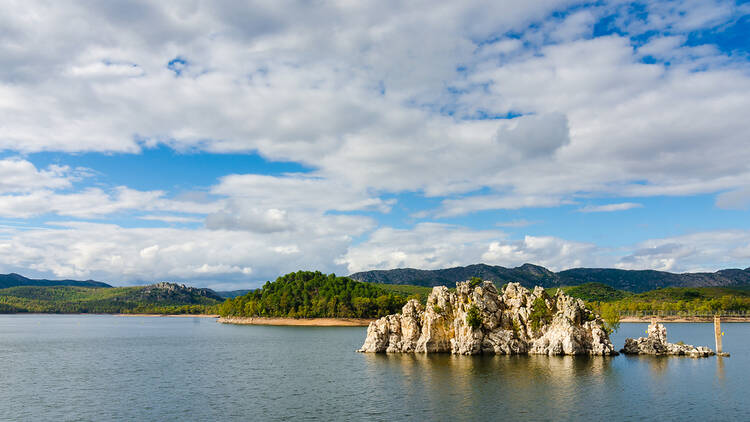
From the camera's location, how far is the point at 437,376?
8575 centimetres

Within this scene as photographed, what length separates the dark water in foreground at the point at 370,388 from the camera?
6100 centimetres

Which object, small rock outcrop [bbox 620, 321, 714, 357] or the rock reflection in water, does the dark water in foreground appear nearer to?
the rock reflection in water

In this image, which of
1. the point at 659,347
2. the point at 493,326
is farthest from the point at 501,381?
the point at 659,347

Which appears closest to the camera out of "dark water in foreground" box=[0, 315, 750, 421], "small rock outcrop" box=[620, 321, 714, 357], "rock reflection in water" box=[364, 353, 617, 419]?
"dark water in foreground" box=[0, 315, 750, 421]

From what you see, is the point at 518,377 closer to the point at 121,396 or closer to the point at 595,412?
the point at 595,412

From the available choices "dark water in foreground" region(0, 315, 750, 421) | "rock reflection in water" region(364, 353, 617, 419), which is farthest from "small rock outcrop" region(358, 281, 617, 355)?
"dark water in foreground" region(0, 315, 750, 421)

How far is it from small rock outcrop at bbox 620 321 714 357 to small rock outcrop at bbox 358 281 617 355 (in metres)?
6.58

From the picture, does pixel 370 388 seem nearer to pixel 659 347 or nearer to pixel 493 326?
pixel 493 326

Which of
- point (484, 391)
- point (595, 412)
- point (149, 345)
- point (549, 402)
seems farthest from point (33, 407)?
point (149, 345)

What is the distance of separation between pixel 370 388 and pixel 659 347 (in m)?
71.7

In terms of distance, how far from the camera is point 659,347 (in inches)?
4409

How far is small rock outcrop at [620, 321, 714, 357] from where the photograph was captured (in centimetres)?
10919

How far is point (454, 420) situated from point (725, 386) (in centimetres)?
4703

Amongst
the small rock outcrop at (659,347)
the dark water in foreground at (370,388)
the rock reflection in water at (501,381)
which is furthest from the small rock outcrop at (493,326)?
the small rock outcrop at (659,347)
